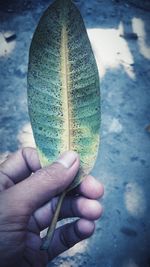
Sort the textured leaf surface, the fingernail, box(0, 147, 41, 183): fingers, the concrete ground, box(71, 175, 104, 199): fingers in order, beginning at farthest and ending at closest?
the concrete ground → box(0, 147, 41, 183): fingers → box(71, 175, 104, 199): fingers → the fingernail → the textured leaf surface

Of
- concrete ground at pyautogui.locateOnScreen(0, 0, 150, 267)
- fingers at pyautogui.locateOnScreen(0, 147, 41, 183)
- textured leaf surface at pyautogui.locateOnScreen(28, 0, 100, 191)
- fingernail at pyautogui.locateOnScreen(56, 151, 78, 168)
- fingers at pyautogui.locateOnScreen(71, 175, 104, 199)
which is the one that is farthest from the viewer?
concrete ground at pyautogui.locateOnScreen(0, 0, 150, 267)

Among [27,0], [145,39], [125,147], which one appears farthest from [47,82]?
[27,0]

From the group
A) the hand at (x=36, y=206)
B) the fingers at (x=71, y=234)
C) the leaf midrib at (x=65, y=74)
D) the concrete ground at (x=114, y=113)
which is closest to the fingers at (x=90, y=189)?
the hand at (x=36, y=206)

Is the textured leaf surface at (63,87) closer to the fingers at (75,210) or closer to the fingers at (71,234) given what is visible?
the fingers at (75,210)

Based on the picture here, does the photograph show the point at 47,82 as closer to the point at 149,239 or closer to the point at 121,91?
the point at 149,239

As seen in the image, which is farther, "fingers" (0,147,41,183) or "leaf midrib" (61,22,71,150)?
"fingers" (0,147,41,183)

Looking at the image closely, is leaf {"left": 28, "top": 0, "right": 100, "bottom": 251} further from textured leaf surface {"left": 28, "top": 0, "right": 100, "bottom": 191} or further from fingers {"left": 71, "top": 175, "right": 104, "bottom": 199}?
fingers {"left": 71, "top": 175, "right": 104, "bottom": 199}

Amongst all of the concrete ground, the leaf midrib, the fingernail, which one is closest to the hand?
the fingernail
